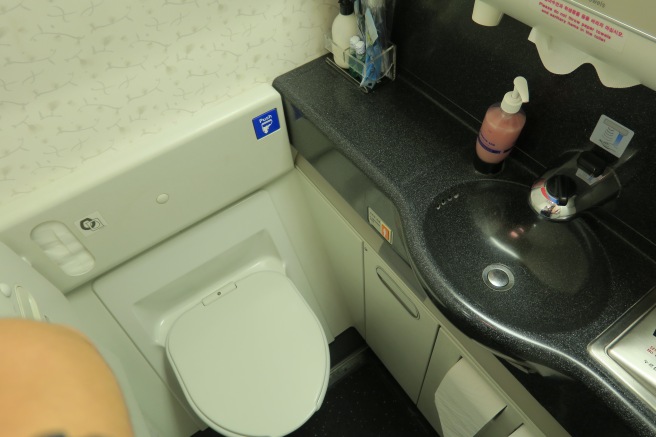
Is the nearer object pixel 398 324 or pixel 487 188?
pixel 487 188

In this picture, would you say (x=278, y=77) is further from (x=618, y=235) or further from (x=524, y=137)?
(x=618, y=235)

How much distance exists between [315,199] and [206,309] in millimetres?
455

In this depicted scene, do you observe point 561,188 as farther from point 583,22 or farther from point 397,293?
point 397,293

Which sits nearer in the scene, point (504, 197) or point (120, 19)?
point (120, 19)

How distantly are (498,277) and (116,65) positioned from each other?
2.80ft

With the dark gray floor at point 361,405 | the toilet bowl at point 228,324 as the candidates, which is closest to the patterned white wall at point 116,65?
the toilet bowl at point 228,324

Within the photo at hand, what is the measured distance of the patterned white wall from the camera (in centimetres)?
75

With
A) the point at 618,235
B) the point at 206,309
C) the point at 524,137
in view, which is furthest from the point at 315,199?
the point at 618,235

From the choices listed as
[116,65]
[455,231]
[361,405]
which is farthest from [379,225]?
[361,405]

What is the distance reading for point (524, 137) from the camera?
90 centimetres

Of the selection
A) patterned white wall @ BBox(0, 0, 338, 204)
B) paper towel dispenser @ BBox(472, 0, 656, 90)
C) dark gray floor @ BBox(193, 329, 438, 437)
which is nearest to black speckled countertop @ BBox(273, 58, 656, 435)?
patterned white wall @ BBox(0, 0, 338, 204)

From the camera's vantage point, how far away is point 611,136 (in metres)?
0.74

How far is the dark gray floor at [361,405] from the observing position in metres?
1.48

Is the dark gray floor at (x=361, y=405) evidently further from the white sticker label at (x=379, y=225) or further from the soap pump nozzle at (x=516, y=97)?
the soap pump nozzle at (x=516, y=97)
